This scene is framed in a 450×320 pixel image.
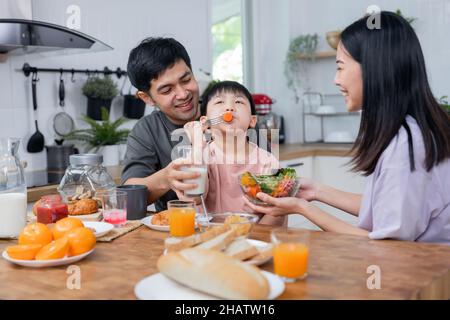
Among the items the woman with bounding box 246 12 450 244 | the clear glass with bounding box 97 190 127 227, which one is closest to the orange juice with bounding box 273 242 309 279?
the woman with bounding box 246 12 450 244

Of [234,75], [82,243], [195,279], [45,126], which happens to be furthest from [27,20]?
[234,75]

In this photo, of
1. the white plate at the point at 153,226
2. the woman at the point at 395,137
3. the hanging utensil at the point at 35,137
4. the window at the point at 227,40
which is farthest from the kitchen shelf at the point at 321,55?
the white plate at the point at 153,226

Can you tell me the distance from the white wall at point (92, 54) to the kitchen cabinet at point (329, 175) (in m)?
1.06

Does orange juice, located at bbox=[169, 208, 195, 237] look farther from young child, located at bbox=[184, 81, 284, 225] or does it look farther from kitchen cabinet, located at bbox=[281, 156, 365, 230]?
kitchen cabinet, located at bbox=[281, 156, 365, 230]

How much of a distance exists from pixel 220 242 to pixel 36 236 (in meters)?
0.48

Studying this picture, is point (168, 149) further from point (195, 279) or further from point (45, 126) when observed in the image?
point (195, 279)

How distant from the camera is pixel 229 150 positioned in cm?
213

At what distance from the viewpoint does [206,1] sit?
168 inches

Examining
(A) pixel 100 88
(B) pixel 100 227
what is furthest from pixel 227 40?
(B) pixel 100 227

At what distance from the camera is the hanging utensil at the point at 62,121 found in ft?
10.7

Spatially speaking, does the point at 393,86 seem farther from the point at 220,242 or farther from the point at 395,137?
the point at 220,242

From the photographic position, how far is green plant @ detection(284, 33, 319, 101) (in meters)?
4.56

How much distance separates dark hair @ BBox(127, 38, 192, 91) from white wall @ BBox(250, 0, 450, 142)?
99.5 inches

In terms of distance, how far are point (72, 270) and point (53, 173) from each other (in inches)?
Answer: 71.2
